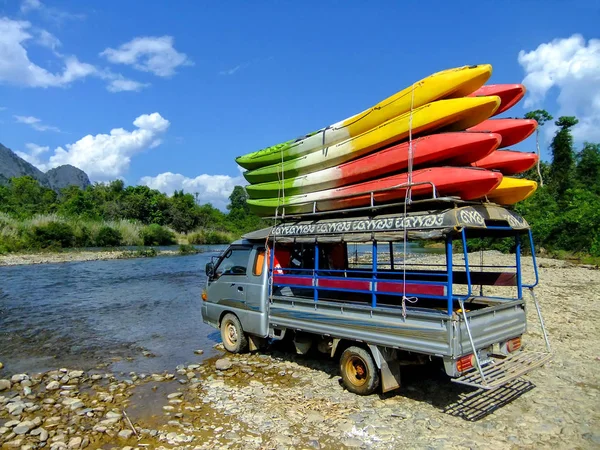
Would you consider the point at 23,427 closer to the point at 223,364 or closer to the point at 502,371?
the point at 223,364

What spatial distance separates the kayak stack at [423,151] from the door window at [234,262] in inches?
57.4

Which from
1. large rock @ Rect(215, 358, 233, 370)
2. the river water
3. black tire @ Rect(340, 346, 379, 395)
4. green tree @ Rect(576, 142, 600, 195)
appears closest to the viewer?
black tire @ Rect(340, 346, 379, 395)

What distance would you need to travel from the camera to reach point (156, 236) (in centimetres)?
5662

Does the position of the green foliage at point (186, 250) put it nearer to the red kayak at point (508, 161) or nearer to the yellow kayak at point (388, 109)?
the yellow kayak at point (388, 109)

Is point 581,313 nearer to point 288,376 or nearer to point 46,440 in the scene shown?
point 288,376

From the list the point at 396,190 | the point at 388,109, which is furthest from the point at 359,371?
the point at 388,109

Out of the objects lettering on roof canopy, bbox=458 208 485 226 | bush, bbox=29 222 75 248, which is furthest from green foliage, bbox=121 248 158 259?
lettering on roof canopy, bbox=458 208 485 226

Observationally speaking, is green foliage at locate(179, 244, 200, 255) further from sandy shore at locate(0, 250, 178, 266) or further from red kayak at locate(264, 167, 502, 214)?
red kayak at locate(264, 167, 502, 214)

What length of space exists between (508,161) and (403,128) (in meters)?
1.68

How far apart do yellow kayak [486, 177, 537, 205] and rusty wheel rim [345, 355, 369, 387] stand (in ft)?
10.3

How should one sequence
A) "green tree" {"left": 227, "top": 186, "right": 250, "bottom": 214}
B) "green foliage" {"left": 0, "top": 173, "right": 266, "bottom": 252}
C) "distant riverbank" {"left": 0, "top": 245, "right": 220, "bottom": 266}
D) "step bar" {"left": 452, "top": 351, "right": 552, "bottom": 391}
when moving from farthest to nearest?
"green tree" {"left": 227, "top": 186, "right": 250, "bottom": 214}
"green foliage" {"left": 0, "top": 173, "right": 266, "bottom": 252}
"distant riverbank" {"left": 0, "top": 245, "right": 220, "bottom": 266}
"step bar" {"left": 452, "top": 351, "right": 552, "bottom": 391}

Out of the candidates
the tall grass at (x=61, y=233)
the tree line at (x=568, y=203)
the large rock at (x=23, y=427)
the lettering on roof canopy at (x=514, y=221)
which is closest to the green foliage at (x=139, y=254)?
the tall grass at (x=61, y=233)

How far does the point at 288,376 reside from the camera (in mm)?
7598

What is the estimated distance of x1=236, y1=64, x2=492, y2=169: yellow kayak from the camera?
6.00 meters
